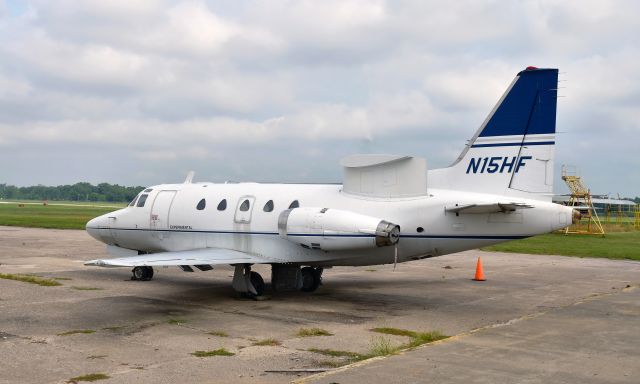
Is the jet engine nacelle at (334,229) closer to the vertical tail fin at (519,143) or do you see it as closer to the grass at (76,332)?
the vertical tail fin at (519,143)

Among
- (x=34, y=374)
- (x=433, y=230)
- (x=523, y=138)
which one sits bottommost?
(x=34, y=374)

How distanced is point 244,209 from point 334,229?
135 inches

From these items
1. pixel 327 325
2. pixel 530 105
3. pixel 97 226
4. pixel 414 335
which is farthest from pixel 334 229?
pixel 97 226

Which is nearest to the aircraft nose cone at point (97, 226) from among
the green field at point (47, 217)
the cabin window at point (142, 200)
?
the cabin window at point (142, 200)

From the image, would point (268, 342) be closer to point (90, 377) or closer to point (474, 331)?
point (90, 377)

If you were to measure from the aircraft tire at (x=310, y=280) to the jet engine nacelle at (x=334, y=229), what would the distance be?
251 cm

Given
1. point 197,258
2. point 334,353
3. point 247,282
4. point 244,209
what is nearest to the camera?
point 334,353

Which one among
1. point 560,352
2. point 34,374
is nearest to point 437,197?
point 560,352

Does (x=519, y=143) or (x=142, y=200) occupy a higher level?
(x=519, y=143)

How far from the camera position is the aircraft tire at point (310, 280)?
57.8ft

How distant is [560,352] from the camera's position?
33.6ft

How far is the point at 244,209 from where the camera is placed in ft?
55.5

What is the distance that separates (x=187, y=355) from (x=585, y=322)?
8198 millimetres

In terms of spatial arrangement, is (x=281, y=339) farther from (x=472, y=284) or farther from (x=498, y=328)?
(x=472, y=284)
